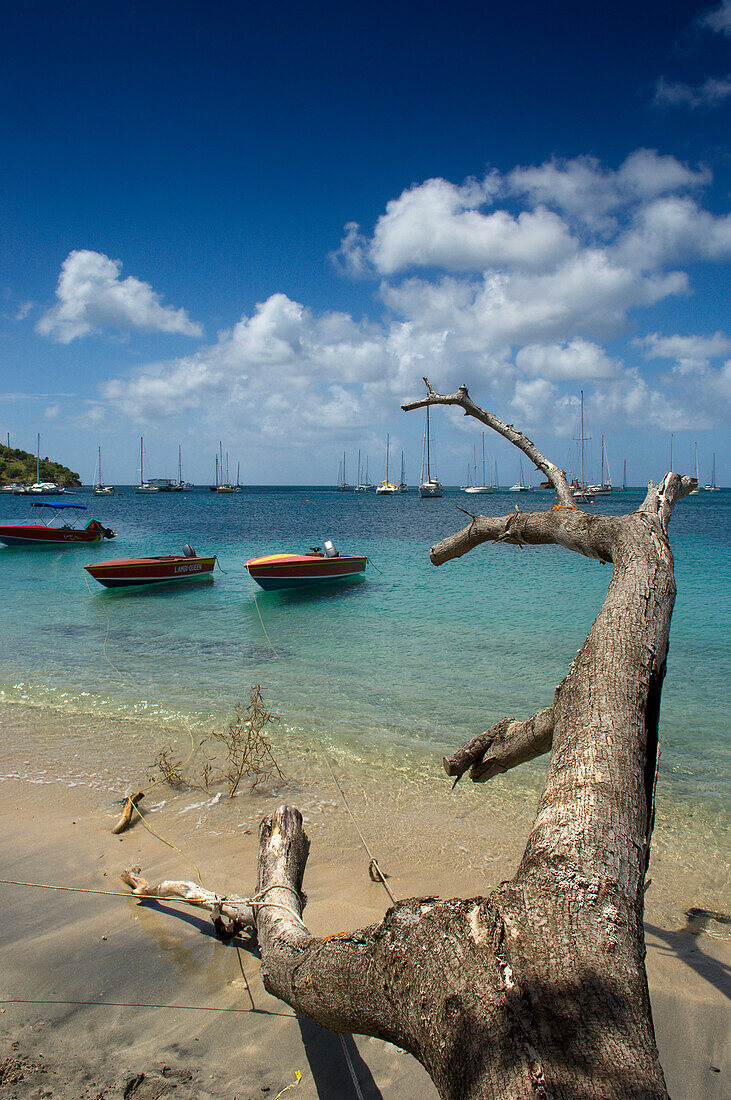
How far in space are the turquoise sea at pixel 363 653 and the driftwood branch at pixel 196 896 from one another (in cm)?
367

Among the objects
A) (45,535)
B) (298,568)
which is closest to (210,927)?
(298,568)

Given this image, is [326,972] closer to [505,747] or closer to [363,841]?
[505,747]

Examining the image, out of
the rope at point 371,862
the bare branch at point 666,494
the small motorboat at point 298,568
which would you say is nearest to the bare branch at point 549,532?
the bare branch at point 666,494

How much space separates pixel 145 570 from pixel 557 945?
20.8 m

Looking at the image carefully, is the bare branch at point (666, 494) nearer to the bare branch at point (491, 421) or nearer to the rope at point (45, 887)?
the bare branch at point (491, 421)

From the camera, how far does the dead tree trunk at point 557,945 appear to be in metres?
1.46

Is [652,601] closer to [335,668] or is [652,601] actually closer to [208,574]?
[335,668]

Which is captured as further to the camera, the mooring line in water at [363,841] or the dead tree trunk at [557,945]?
the mooring line in water at [363,841]

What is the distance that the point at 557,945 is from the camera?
158 centimetres

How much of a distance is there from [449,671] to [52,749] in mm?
6897

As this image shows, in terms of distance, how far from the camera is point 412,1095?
2.76m

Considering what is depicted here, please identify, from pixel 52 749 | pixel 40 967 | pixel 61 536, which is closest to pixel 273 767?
pixel 52 749

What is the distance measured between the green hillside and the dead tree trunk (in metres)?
126

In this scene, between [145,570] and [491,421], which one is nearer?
[491,421]
